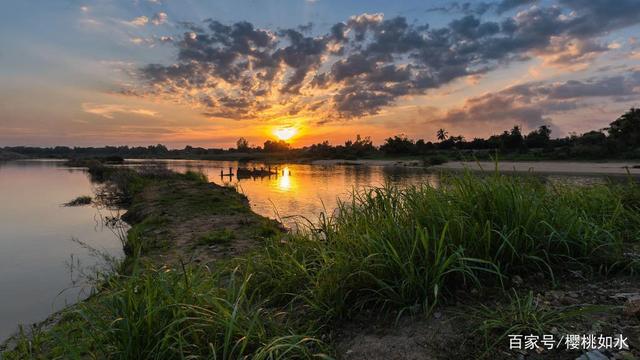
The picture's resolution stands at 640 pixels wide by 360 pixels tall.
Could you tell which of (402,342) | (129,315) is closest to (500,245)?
(402,342)

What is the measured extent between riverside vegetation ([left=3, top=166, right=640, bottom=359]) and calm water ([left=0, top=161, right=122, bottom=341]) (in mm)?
3730

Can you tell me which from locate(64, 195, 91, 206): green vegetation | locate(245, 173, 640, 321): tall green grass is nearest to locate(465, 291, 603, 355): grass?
locate(245, 173, 640, 321): tall green grass

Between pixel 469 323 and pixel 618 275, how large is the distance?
6.31ft

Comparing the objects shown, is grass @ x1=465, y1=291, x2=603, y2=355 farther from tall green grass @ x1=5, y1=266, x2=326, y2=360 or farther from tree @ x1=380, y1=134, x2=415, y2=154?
tree @ x1=380, y1=134, x2=415, y2=154

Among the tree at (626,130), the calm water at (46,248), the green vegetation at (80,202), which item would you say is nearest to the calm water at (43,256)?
the calm water at (46,248)

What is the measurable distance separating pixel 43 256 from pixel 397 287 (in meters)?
12.2

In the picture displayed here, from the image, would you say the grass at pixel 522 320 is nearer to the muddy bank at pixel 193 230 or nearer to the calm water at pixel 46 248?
the calm water at pixel 46 248

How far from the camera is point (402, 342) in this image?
115 inches

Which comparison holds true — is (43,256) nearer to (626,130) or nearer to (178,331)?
(178,331)

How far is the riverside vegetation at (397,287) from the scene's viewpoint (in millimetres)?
2863

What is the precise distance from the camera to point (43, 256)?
37.0 ft

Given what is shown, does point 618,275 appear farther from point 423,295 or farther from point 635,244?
point 423,295

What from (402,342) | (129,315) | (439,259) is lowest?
(402,342)

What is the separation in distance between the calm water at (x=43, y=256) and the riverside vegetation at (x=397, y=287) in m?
3.73
